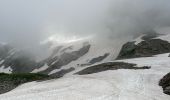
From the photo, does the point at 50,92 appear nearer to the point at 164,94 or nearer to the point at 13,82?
the point at 164,94

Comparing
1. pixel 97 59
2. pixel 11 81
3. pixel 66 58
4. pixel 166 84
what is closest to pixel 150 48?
pixel 97 59

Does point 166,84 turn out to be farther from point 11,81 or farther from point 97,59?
point 97,59

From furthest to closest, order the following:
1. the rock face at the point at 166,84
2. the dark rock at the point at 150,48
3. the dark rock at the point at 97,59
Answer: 1. the dark rock at the point at 97,59
2. the dark rock at the point at 150,48
3. the rock face at the point at 166,84

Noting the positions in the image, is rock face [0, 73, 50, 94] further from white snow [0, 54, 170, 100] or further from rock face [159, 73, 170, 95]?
rock face [159, 73, 170, 95]

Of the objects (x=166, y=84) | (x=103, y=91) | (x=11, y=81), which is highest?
(x=11, y=81)

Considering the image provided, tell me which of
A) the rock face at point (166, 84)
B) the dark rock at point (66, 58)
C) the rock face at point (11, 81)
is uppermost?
the dark rock at point (66, 58)

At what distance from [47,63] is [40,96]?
164m

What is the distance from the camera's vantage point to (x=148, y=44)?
125625 mm

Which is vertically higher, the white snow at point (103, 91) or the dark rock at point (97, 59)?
the dark rock at point (97, 59)

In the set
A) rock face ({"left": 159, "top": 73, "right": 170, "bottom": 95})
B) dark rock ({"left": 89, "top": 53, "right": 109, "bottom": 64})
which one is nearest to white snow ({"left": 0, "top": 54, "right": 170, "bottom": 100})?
rock face ({"left": 159, "top": 73, "right": 170, "bottom": 95})

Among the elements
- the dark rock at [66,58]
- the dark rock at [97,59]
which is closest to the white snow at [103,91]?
the dark rock at [97,59]

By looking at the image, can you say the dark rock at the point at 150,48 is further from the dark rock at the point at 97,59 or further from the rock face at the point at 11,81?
the rock face at the point at 11,81

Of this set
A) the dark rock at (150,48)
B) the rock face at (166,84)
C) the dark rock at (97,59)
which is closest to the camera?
the rock face at (166,84)

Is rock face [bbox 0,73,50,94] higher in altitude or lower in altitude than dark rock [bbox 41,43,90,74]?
lower
